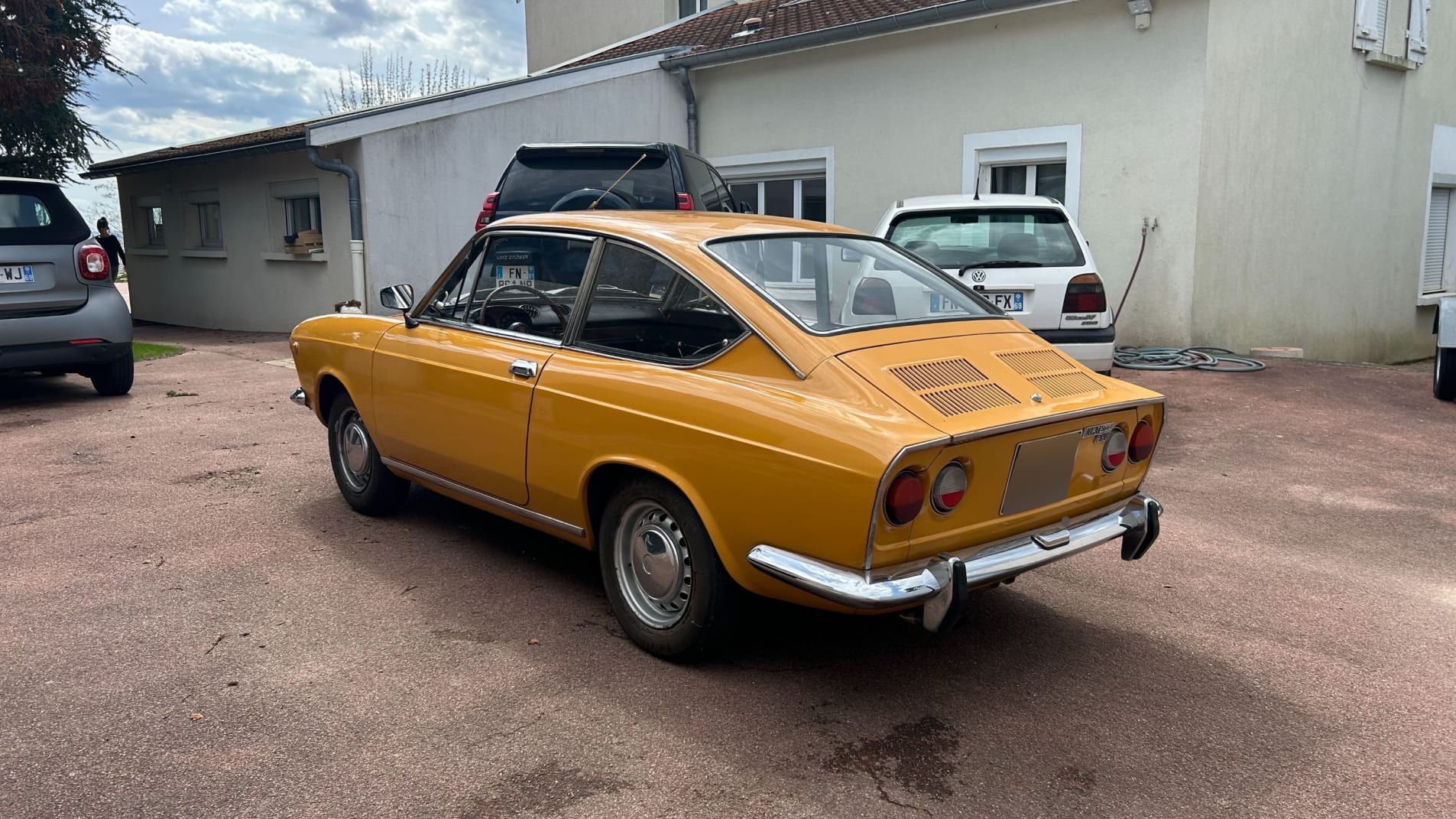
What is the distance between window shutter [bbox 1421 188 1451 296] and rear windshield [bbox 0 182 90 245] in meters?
16.0

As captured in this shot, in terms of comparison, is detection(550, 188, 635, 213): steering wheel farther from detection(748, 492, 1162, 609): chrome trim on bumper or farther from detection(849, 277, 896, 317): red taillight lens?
detection(748, 492, 1162, 609): chrome trim on bumper

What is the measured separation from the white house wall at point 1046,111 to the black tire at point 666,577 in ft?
28.3

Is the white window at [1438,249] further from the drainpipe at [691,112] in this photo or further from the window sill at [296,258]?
the window sill at [296,258]

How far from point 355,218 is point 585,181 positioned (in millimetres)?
6386

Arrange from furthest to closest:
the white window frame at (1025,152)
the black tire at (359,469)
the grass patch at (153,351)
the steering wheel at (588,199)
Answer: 1. the grass patch at (153,351)
2. the white window frame at (1025,152)
3. the steering wheel at (588,199)
4. the black tire at (359,469)

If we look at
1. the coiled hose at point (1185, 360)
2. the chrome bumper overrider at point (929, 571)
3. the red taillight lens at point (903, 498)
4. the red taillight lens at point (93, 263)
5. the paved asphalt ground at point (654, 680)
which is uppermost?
the red taillight lens at point (93, 263)

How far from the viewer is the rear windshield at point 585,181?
26.3ft

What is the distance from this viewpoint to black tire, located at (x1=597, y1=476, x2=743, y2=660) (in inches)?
138

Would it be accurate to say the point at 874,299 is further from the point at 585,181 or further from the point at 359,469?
the point at 585,181

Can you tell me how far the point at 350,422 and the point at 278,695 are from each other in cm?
218

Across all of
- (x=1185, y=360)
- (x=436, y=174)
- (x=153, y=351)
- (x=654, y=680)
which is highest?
(x=436, y=174)

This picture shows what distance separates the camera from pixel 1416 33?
1362cm

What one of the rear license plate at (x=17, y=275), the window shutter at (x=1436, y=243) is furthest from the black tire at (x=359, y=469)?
the window shutter at (x=1436, y=243)

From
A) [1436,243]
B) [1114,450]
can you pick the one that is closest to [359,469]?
[1114,450]
